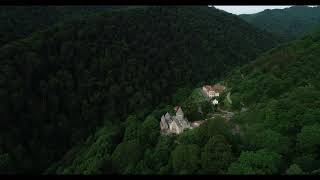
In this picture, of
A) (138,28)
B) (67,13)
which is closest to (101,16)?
(138,28)

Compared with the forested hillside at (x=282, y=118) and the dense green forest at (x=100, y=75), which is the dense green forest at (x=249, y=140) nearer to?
the forested hillside at (x=282, y=118)

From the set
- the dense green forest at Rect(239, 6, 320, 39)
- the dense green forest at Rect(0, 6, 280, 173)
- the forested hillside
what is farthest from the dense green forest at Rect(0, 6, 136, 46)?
the dense green forest at Rect(239, 6, 320, 39)

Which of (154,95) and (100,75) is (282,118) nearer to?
(154,95)

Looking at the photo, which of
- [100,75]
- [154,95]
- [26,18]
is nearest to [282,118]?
[154,95]

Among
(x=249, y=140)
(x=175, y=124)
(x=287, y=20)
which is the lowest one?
(x=287, y=20)

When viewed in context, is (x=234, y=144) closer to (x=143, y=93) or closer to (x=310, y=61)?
(x=310, y=61)

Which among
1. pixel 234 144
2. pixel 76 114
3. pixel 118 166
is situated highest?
pixel 234 144

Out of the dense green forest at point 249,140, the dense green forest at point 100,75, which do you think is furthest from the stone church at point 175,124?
the dense green forest at point 100,75
